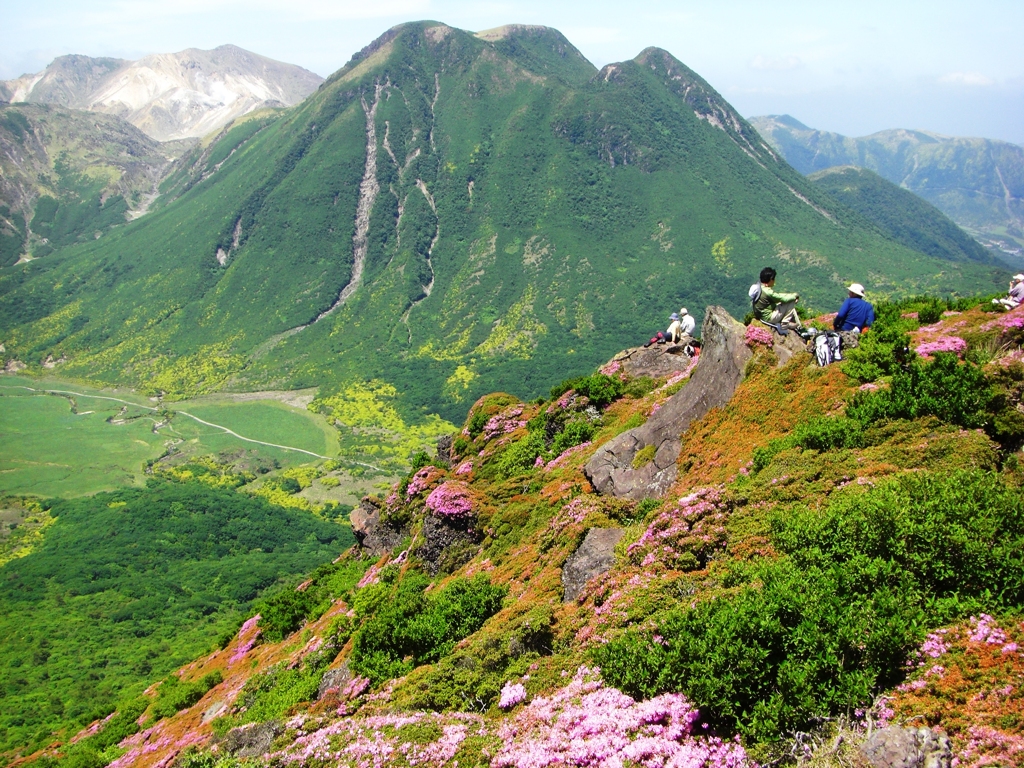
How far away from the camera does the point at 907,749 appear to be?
8258mm

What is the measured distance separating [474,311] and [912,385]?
180756 millimetres

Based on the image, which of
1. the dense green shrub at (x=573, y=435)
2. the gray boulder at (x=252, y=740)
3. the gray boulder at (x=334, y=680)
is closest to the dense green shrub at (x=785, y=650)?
the gray boulder at (x=252, y=740)

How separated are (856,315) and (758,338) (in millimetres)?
3145

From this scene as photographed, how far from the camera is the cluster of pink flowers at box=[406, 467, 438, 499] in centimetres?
3409

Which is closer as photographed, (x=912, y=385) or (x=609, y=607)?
(x=609, y=607)

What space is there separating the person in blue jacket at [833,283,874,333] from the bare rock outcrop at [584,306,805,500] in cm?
150

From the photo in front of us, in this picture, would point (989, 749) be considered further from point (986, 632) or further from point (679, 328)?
point (679, 328)

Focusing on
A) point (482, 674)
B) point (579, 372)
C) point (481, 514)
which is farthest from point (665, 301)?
point (482, 674)

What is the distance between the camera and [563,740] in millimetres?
10641

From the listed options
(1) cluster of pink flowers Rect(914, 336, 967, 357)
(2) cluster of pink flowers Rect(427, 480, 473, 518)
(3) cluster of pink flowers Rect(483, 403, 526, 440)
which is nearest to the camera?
(1) cluster of pink flowers Rect(914, 336, 967, 357)

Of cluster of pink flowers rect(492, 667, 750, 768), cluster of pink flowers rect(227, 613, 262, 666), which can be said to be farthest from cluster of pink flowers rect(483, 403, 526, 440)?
cluster of pink flowers rect(492, 667, 750, 768)

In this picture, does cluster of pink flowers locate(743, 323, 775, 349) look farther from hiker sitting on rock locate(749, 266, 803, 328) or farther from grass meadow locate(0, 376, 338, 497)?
grass meadow locate(0, 376, 338, 497)

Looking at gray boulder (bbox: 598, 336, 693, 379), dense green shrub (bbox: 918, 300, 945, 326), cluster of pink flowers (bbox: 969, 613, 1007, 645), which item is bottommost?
cluster of pink flowers (bbox: 969, 613, 1007, 645)

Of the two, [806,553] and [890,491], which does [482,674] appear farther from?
[890,491]
